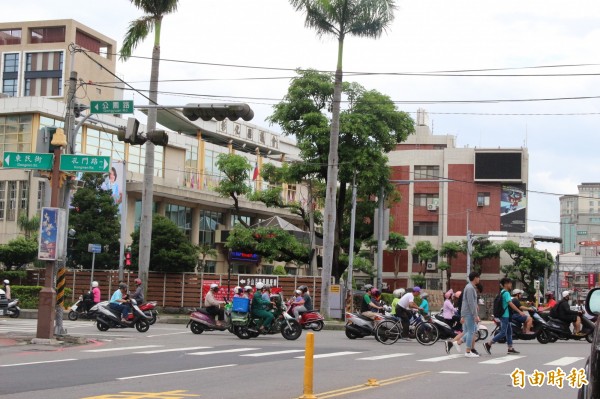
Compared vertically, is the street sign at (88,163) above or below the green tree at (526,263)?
above

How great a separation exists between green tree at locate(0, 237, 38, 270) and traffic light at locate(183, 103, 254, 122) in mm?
29042

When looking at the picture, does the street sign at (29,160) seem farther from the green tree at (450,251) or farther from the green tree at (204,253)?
the green tree at (450,251)

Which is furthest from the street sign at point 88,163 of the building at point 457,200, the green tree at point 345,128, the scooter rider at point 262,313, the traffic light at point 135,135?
the building at point 457,200

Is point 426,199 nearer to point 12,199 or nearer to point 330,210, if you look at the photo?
point 12,199

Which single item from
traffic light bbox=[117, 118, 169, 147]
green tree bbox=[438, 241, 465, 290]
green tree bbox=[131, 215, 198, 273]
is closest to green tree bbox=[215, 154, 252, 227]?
green tree bbox=[131, 215, 198, 273]

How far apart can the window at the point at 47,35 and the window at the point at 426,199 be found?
35.3m

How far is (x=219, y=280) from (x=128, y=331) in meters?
15.4

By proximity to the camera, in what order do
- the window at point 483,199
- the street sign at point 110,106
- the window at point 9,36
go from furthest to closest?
the window at point 9,36, the window at point 483,199, the street sign at point 110,106

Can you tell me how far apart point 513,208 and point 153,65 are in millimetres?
46790

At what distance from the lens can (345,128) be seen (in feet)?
146

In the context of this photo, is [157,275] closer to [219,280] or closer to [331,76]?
[219,280]

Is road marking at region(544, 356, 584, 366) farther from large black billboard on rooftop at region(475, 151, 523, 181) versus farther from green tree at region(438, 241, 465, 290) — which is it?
large black billboard on rooftop at region(475, 151, 523, 181)

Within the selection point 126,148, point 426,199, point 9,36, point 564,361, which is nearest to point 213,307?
point 564,361

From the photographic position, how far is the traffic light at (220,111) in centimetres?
2194
